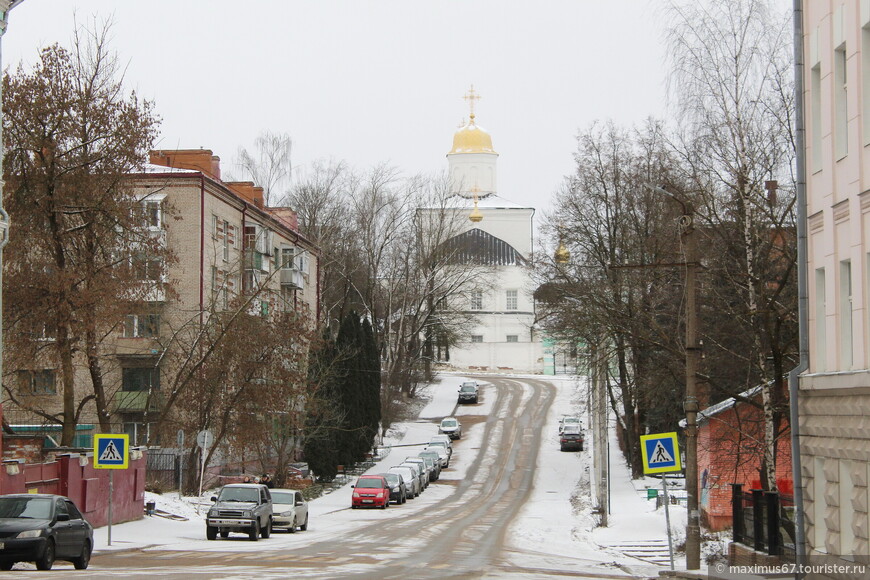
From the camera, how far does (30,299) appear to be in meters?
31.5

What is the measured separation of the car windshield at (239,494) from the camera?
29344mm

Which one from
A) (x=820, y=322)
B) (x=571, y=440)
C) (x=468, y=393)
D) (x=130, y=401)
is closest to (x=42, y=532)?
(x=820, y=322)

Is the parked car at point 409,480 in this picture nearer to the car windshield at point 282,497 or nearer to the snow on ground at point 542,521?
the snow on ground at point 542,521

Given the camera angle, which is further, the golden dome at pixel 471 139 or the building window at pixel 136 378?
the golden dome at pixel 471 139

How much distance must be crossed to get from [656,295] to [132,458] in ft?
59.8

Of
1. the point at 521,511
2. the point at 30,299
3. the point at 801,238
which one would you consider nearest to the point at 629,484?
the point at 521,511

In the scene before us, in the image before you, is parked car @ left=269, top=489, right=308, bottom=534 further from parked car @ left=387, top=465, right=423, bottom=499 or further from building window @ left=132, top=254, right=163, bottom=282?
parked car @ left=387, top=465, right=423, bottom=499

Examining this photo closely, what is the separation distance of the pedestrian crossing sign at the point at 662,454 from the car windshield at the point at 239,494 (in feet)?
39.7

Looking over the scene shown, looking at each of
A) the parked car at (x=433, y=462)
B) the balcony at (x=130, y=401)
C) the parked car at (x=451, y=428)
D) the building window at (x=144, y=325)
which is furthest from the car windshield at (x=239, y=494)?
the parked car at (x=451, y=428)

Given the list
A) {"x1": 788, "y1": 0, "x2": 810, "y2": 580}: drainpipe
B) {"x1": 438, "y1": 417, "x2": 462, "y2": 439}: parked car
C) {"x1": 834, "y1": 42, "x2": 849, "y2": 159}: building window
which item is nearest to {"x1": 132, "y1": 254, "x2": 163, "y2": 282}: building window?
{"x1": 788, "y1": 0, "x2": 810, "y2": 580}: drainpipe

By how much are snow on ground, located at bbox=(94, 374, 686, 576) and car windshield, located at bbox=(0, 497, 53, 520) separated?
18.1 feet

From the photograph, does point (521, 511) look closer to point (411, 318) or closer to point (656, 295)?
point (656, 295)

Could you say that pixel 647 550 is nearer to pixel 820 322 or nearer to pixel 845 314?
pixel 820 322

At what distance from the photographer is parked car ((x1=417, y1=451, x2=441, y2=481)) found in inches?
2210
